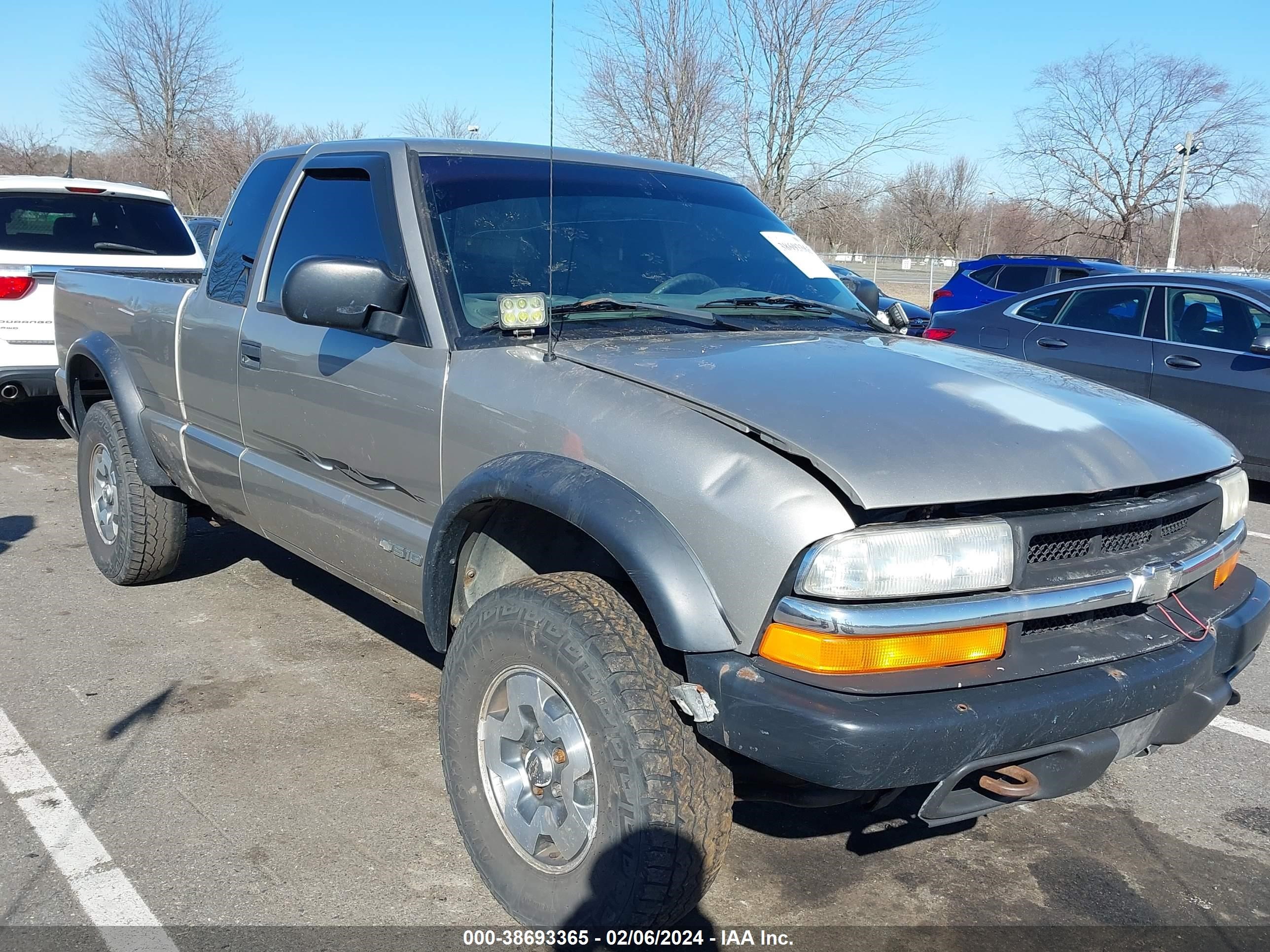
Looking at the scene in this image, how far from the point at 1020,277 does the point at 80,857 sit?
49.8 ft

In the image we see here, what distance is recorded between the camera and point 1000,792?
2.41 meters

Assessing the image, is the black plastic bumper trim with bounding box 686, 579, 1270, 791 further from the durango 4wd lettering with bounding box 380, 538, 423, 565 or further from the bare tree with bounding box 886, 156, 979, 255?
the bare tree with bounding box 886, 156, 979, 255

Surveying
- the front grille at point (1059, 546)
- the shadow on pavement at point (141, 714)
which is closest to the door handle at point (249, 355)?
the shadow on pavement at point (141, 714)

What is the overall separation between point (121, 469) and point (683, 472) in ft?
11.5

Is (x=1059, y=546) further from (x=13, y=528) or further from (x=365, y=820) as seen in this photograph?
(x=13, y=528)

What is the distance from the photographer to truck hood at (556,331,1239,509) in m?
2.34

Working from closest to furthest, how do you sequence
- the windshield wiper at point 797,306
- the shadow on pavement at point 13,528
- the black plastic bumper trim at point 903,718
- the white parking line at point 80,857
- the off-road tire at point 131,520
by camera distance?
the black plastic bumper trim at point 903,718, the white parking line at point 80,857, the windshield wiper at point 797,306, the off-road tire at point 131,520, the shadow on pavement at point 13,528

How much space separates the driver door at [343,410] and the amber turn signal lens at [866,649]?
1.22 m

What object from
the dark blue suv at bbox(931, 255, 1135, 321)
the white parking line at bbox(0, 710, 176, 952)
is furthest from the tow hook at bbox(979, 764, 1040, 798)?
the dark blue suv at bbox(931, 255, 1135, 321)

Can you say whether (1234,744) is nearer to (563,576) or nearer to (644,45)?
(563,576)

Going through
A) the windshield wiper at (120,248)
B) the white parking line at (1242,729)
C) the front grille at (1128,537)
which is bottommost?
the white parking line at (1242,729)

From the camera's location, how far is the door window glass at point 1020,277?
1589 cm

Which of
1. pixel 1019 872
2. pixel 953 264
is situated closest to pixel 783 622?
pixel 1019 872

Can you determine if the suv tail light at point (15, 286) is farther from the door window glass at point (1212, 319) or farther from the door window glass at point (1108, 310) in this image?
the door window glass at point (1212, 319)
